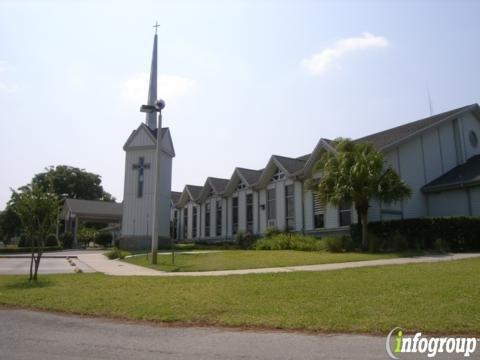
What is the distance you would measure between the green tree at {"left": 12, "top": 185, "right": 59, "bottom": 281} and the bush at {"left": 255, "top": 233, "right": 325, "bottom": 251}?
43.6 feet

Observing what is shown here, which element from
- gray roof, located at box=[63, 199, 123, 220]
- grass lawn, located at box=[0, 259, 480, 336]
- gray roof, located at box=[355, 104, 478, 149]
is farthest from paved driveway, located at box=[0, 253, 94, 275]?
gray roof, located at box=[63, 199, 123, 220]

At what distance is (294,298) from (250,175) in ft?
86.7

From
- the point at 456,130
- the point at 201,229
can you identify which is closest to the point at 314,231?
the point at 456,130

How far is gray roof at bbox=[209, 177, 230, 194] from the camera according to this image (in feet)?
127

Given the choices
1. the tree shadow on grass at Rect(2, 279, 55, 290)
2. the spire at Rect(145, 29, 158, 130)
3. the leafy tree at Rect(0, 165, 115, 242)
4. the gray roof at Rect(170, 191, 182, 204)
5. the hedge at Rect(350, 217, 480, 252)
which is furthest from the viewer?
the leafy tree at Rect(0, 165, 115, 242)

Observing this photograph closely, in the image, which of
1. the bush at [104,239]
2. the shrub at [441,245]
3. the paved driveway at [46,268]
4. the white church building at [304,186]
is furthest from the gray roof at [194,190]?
the shrub at [441,245]

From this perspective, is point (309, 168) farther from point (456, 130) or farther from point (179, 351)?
point (179, 351)

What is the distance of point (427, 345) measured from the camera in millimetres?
6137

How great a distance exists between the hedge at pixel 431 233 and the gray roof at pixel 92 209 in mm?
33720

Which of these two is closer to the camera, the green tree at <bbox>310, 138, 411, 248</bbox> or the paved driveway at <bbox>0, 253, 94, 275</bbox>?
the paved driveway at <bbox>0, 253, 94, 275</bbox>

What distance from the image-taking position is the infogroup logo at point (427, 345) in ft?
19.3

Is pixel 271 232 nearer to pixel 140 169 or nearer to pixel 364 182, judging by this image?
pixel 364 182

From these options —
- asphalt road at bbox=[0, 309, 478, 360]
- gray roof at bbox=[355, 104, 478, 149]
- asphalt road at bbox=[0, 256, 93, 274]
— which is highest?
gray roof at bbox=[355, 104, 478, 149]

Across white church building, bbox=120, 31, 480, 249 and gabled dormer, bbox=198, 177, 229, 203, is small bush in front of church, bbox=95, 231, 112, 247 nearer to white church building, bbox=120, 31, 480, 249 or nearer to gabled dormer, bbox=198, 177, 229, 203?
white church building, bbox=120, 31, 480, 249
